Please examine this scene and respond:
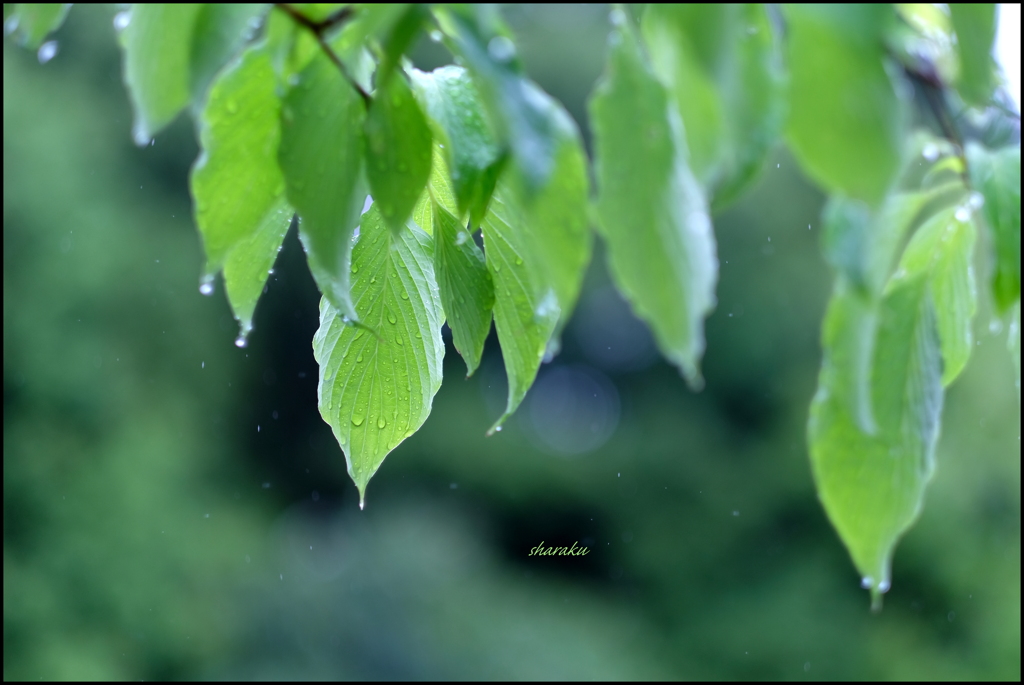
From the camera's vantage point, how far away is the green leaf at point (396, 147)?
0.85 feet

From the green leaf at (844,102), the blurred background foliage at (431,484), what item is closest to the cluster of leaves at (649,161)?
the green leaf at (844,102)

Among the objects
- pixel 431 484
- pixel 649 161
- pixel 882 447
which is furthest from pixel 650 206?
pixel 431 484

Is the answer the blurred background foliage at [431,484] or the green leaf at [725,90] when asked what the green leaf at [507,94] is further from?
the blurred background foliage at [431,484]

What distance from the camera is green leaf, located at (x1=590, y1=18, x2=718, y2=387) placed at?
0.64 feet

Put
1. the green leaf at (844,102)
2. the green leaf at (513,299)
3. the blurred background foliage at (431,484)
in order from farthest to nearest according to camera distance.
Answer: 1. the blurred background foliage at (431,484)
2. the green leaf at (513,299)
3. the green leaf at (844,102)

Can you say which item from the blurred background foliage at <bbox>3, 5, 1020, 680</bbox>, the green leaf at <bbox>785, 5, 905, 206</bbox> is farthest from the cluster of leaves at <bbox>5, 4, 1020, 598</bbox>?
Result: the blurred background foliage at <bbox>3, 5, 1020, 680</bbox>

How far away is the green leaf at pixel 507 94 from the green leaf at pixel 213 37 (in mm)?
54

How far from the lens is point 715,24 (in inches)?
7.8

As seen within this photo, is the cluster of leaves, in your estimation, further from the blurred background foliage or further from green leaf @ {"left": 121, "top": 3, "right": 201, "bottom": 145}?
the blurred background foliage

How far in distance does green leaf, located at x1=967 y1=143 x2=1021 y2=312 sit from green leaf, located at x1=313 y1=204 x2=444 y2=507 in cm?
21

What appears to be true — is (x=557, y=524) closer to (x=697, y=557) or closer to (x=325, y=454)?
(x=697, y=557)

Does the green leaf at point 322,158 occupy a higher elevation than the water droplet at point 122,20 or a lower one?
lower

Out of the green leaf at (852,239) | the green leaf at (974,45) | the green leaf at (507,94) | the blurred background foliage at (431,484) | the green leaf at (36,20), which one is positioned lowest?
the blurred background foliage at (431,484)

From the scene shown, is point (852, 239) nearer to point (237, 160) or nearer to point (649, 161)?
point (649, 161)
